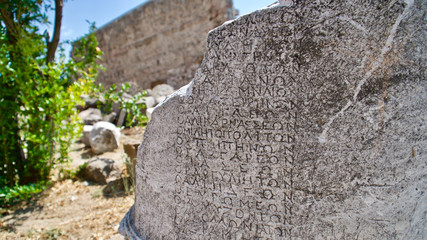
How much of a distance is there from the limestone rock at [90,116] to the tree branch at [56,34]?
95.2 inches

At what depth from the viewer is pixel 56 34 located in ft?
12.0

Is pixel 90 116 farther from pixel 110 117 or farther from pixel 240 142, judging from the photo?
pixel 240 142

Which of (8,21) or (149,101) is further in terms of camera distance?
(149,101)

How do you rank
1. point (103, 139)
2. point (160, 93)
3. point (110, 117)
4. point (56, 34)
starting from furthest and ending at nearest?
point (160, 93) < point (110, 117) < point (103, 139) < point (56, 34)

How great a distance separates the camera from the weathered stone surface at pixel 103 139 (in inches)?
177

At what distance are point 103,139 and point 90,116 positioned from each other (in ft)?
6.32

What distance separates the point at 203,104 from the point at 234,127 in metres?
0.21

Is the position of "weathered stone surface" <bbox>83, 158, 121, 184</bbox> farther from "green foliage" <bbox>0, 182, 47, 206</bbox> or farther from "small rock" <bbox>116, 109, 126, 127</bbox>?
"small rock" <bbox>116, 109, 126, 127</bbox>

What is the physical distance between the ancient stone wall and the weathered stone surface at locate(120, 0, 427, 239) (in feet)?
18.9

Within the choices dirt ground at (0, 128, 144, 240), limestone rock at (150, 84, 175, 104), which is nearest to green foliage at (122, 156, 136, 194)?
dirt ground at (0, 128, 144, 240)

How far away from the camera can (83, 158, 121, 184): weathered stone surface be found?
3.59 m

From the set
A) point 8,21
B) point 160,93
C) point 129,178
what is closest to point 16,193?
point 129,178

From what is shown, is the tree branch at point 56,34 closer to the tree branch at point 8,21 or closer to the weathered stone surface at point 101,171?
the tree branch at point 8,21

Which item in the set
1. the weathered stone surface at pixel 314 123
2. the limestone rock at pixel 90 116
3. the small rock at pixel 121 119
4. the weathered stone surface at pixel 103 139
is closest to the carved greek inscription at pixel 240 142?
the weathered stone surface at pixel 314 123
